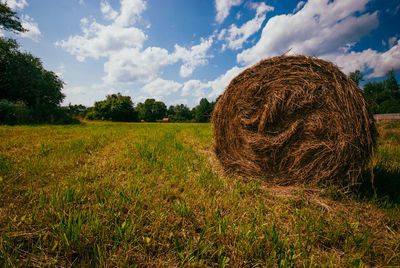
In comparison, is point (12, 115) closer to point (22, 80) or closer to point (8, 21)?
point (22, 80)

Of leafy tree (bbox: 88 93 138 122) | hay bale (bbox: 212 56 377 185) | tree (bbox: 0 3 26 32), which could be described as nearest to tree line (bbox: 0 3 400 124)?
tree (bbox: 0 3 26 32)

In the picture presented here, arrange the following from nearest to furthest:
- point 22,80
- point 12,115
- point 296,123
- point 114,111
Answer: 1. point 296,123
2. point 12,115
3. point 22,80
4. point 114,111

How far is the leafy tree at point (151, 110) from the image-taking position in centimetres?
6738

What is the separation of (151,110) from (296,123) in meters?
74.3

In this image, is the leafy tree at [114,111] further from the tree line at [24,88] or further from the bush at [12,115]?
the bush at [12,115]

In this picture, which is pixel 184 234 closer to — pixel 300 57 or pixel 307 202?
pixel 307 202

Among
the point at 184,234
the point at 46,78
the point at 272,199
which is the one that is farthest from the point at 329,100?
the point at 46,78

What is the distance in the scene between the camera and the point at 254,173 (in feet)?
9.60

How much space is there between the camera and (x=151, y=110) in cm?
7162

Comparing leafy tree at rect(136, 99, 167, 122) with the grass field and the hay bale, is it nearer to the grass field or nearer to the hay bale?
the hay bale

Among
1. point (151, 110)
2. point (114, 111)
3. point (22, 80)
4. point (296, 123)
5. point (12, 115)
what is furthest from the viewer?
point (151, 110)

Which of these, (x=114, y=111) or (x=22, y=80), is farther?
(x=114, y=111)

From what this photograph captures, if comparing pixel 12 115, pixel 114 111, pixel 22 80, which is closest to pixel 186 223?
pixel 12 115

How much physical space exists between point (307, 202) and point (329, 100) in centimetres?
164
